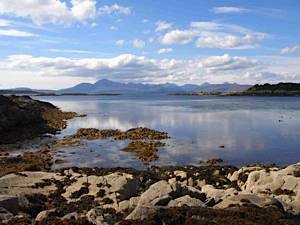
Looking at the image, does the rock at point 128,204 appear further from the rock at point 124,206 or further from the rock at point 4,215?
the rock at point 4,215

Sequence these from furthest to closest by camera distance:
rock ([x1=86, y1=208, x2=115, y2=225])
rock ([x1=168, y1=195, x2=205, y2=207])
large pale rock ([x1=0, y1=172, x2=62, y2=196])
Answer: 1. large pale rock ([x1=0, y1=172, x2=62, y2=196])
2. rock ([x1=168, y1=195, x2=205, y2=207])
3. rock ([x1=86, y1=208, x2=115, y2=225])

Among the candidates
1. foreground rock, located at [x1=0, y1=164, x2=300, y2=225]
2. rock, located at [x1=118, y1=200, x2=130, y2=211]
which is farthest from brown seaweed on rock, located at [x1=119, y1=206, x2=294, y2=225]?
rock, located at [x1=118, y1=200, x2=130, y2=211]

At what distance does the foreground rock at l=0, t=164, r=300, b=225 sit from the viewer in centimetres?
1855

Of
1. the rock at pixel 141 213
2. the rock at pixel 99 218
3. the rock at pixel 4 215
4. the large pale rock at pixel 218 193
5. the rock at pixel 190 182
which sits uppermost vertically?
the rock at pixel 141 213

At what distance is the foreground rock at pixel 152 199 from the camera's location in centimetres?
1855

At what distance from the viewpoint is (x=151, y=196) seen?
22.4 m

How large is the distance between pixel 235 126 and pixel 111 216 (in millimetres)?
58112

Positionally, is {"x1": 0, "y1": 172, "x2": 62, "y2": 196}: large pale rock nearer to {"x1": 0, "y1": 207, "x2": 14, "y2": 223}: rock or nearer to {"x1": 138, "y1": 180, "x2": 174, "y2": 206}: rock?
{"x1": 0, "y1": 207, "x2": 14, "y2": 223}: rock

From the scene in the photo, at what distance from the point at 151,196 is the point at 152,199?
0.86 ft

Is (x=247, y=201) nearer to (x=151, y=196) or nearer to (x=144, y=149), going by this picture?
(x=151, y=196)

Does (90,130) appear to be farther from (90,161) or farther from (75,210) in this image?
(75,210)

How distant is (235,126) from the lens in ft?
246

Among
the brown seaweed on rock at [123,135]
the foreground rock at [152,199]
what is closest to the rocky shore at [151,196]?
the foreground rock at [152,199]

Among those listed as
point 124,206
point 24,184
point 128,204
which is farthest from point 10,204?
point 24,184
